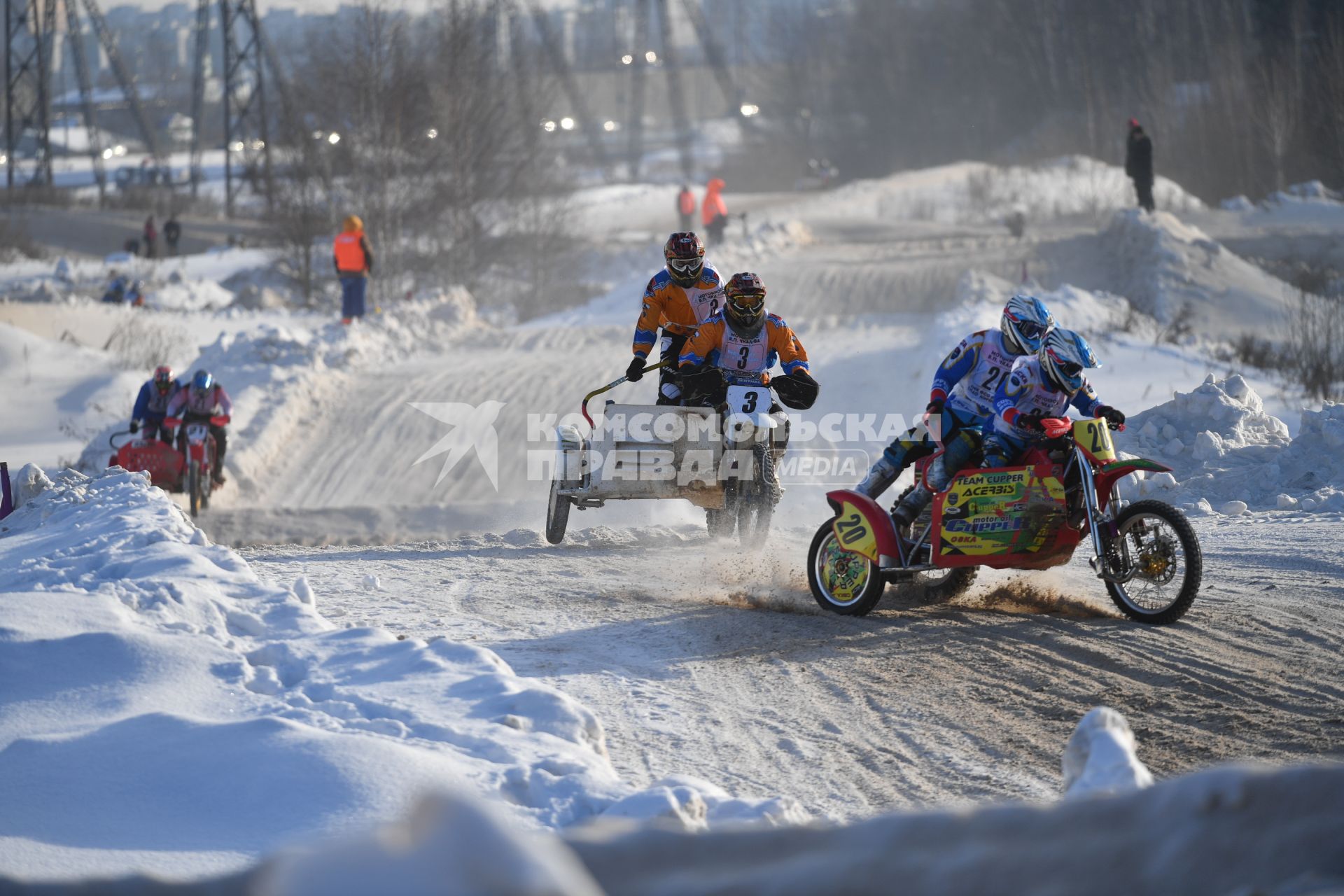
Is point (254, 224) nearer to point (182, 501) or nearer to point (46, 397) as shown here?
point (46, 397)

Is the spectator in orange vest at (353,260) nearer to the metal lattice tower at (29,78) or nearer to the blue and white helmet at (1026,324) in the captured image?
the blue and white helmet at (1026,324)

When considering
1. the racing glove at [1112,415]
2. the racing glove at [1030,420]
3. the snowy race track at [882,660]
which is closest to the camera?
the snowy race track at [882,660]

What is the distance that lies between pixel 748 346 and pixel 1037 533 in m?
3.66

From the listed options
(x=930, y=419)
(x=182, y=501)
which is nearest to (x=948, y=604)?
(x=930, y=419)

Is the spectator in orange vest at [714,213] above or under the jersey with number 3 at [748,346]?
above

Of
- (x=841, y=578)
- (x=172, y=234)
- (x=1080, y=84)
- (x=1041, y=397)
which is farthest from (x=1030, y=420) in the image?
(x=1080, y=84)

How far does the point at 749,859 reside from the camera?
6.89 ft

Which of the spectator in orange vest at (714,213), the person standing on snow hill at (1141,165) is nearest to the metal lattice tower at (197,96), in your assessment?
the spectator in orange vest at (714,213)

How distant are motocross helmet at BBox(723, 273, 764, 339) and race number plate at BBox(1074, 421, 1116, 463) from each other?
3660 mm

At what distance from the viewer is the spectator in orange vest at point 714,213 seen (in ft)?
105

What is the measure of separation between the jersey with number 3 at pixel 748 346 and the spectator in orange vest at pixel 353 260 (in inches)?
541

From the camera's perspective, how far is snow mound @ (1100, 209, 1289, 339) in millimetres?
24516

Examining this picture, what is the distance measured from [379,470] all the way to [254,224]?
45321 mm

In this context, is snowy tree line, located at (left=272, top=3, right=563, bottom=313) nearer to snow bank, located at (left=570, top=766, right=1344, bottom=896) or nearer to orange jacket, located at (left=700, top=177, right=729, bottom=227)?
orange jacket, located at (left=700, top=177, right=729, bottom=227)
